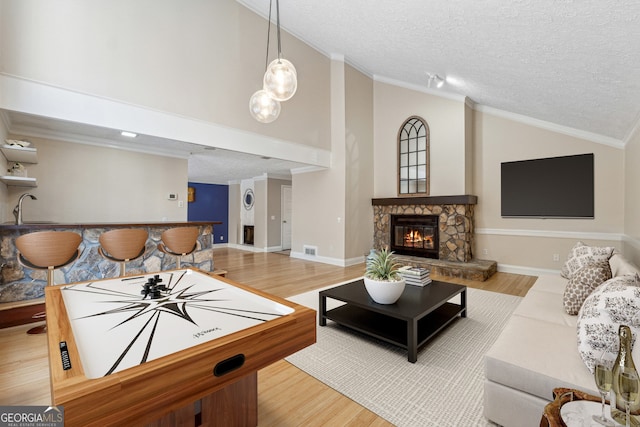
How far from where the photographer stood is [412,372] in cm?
214

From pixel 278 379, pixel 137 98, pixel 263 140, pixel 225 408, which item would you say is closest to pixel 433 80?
pixel 263 140

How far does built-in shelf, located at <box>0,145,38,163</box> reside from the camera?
2963mm

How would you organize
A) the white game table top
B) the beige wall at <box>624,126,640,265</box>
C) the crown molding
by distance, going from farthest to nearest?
the crown molding
the beige wall at <box>624,126,640,265</box>
the white game table top

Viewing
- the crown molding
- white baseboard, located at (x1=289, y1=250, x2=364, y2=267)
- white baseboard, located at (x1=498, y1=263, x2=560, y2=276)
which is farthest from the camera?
white baseboard, located at (x1=289, y1=250, x2=364, y2=267)

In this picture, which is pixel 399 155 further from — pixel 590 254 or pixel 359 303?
pixel 359 303

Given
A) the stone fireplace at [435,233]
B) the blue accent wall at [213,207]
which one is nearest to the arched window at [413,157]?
the stone fireplace at [435,233]

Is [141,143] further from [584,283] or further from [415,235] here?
[584,283]

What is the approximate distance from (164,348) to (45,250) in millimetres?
2640

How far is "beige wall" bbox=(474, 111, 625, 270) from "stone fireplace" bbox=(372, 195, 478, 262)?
0.36m

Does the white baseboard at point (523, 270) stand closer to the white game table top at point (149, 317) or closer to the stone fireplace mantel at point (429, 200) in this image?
the stone fireplace mantel at point (429, 200)

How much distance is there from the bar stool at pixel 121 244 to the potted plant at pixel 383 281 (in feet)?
8.47

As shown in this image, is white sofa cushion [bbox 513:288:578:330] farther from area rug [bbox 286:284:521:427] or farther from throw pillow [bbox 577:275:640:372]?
throw pillow [bbox 577:275:640:372]

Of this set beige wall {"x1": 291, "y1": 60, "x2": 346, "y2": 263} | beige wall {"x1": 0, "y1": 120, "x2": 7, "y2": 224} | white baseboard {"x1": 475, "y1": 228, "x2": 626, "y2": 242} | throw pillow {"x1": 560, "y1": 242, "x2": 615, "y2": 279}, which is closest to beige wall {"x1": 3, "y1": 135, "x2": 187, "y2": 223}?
beige wall {"x1": 0, "y1": 120, "x2": 7, "y2": 224}

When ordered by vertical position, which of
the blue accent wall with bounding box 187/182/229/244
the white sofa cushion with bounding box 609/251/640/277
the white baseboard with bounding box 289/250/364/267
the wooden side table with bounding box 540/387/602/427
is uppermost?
the blue accent wall with bounding box 187/182/229/244
